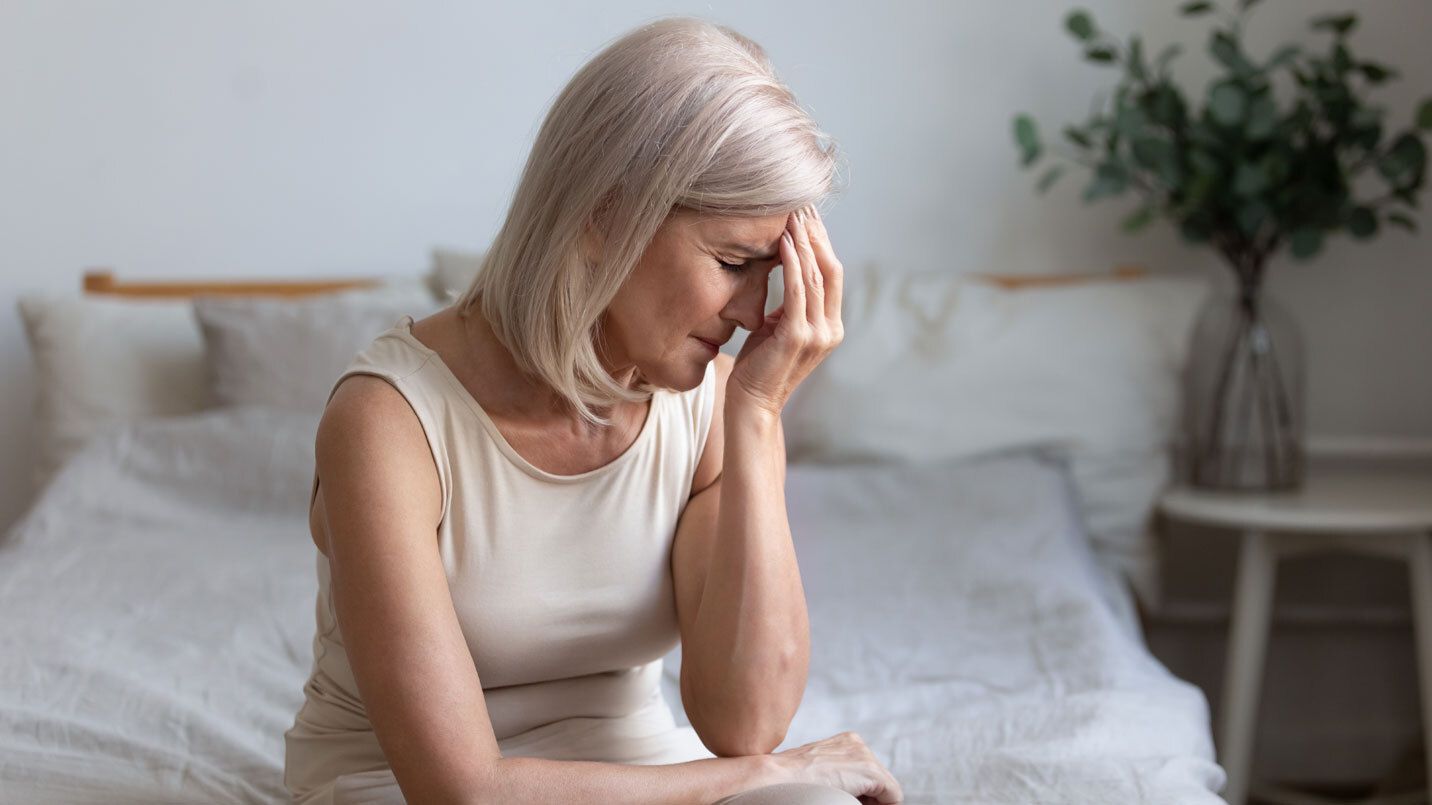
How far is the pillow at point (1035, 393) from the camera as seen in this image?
2.04 metres

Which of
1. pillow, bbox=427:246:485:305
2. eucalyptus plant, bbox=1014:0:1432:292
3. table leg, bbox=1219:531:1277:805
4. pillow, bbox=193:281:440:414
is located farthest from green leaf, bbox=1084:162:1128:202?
pillow, bbox=193:281:440:414

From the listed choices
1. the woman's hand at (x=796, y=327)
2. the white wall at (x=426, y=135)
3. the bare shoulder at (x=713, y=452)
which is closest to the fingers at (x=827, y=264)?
the woman's hand at (x=796, y=327)

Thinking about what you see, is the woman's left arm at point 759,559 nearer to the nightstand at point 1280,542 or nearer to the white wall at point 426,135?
the nightstand at point 1280,542

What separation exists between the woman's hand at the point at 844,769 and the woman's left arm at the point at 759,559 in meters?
0.03

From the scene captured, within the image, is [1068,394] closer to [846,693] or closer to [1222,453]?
[1222,453]

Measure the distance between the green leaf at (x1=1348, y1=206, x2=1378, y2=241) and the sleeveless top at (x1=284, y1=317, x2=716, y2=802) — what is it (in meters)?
1.53

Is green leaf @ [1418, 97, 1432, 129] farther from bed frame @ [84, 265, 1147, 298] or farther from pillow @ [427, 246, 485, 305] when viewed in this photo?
pillow @ [427, 246, 485, 305]

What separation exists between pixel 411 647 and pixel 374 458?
0.47ft

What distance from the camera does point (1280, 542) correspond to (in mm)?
2020

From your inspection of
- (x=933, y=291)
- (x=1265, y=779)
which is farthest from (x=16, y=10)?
(x=1265, y=779)

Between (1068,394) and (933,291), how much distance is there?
0.31 m

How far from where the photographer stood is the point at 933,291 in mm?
2182

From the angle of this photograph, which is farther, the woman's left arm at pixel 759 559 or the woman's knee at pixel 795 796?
the woman's left arm at pixel 759 559

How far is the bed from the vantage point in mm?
1151
